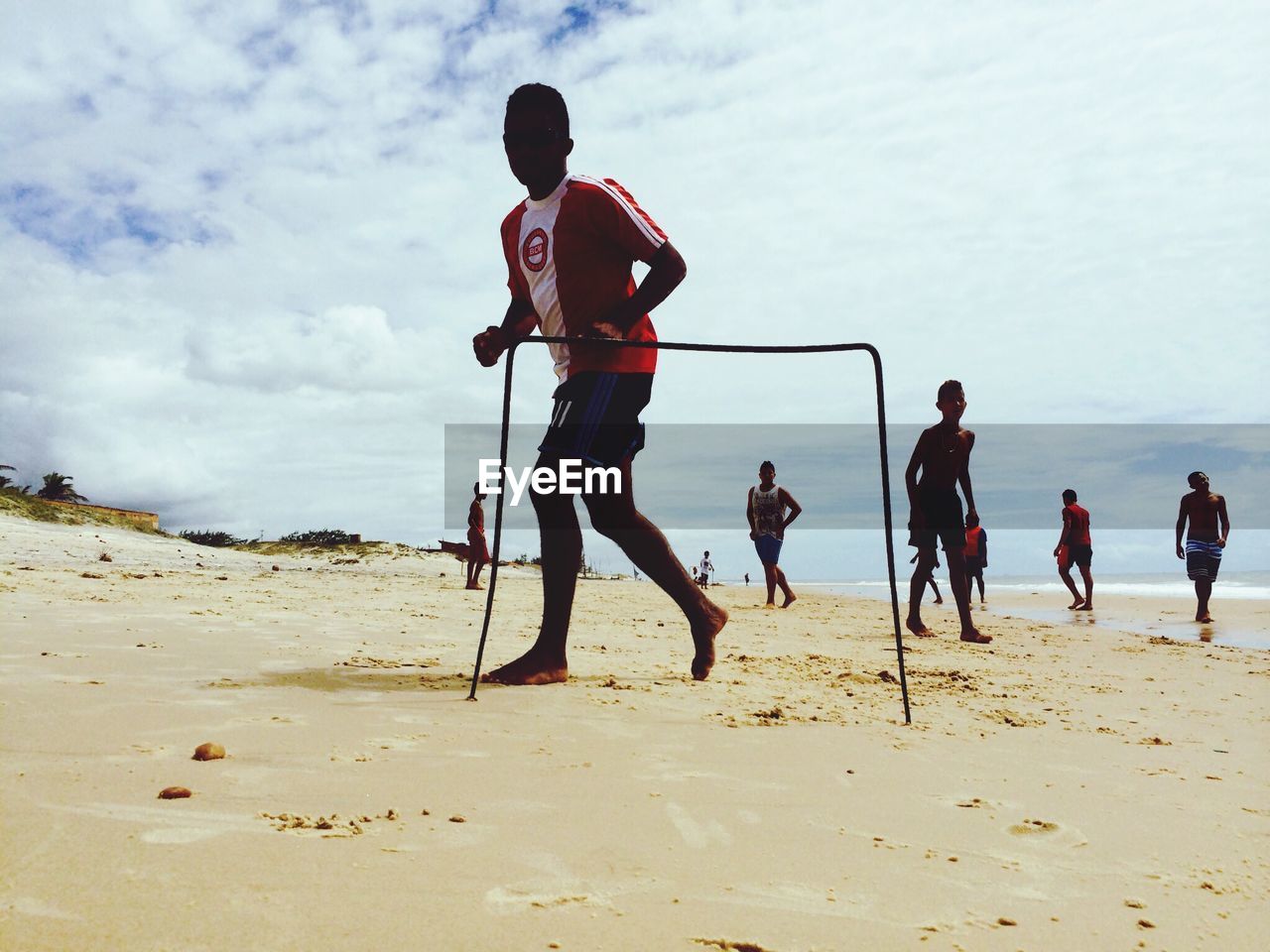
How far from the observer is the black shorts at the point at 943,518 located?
294 inches

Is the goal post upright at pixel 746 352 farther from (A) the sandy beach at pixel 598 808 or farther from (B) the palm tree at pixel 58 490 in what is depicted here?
(B) the palm tree at pixel 58 490

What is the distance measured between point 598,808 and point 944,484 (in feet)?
20.7

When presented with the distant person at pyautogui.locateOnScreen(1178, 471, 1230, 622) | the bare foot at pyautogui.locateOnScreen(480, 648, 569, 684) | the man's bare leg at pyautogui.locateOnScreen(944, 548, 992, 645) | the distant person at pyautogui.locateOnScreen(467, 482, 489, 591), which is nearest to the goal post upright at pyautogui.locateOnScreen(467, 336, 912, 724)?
the bare foot at pyautogui.locateOnScreen(480, 648, 569, 684)

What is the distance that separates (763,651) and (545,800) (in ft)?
12.6

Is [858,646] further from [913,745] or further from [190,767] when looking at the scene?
[190,767]

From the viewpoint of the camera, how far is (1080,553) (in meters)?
12.3

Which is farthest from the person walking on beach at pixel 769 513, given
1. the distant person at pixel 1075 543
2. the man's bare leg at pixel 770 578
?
the distant person at pixel 1075 543

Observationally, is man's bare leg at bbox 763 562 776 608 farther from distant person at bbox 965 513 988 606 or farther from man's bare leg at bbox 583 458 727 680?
man's bare leg at bbox 583 458 727 680

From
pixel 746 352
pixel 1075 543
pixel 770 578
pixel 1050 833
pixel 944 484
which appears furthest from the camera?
pixel 1075 543

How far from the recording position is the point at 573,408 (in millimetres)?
3711

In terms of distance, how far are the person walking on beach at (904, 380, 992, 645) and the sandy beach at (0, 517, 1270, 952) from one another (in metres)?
3.26

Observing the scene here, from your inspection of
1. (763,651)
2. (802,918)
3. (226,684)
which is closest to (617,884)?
(802,918)

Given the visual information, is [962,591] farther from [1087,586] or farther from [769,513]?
[1087,586]

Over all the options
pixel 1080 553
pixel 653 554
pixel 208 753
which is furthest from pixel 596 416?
pixel 1080 553
